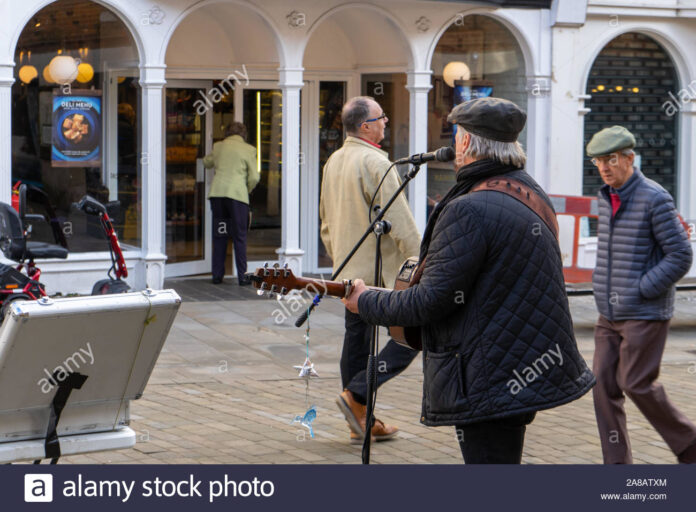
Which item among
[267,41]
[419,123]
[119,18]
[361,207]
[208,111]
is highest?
[119,18]

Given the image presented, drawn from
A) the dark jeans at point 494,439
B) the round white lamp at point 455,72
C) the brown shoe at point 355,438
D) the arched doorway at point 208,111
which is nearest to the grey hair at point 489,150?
the dark jeans at point 494,439

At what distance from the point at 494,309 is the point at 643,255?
2.20 meters

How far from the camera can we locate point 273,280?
167 inches

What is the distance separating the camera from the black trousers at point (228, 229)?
44.4ft

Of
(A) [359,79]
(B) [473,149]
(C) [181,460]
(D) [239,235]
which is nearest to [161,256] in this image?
(D) [239,235]

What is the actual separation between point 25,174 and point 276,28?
325 cm

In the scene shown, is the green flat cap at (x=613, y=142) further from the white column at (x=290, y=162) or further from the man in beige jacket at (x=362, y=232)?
the white column at (x=290, y=162)

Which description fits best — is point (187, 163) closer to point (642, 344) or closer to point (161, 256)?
point (161, 256)

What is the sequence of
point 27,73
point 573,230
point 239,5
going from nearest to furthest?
point 573,230, point 27,73, point 239,5

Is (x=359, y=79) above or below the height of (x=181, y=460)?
above

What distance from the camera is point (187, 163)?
14.3 metres

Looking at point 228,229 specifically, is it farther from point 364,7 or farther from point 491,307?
point 491,307

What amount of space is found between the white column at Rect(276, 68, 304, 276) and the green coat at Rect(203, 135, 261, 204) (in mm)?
412

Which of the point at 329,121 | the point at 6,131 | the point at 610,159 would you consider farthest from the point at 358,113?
the point at 329,121
